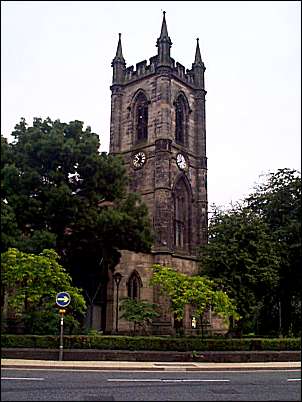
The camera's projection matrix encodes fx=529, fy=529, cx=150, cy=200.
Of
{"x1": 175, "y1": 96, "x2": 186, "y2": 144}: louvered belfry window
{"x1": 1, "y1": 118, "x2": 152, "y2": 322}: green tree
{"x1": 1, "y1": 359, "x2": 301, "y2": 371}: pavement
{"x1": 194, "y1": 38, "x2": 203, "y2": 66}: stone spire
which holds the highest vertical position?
{"x1": 194, "y1": 38, "x2": 203, "y2": 66}: stone spire

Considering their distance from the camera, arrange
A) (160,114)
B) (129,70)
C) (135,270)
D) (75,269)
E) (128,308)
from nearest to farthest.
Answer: (128,308)
(75,269)
(135,270)
(160,114)
(129,70)

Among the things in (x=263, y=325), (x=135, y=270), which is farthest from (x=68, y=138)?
(x=263, y=325)

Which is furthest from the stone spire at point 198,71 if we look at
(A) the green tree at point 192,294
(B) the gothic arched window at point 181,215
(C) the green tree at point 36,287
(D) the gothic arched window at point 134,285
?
(C) the green tree at point 36,287

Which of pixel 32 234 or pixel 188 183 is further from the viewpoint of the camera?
pixel 188 183

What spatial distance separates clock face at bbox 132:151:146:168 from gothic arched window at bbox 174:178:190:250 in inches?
142

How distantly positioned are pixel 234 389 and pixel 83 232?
1841 centimetres

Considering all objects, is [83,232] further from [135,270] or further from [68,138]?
[135,270]

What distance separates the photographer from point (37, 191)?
96.9 ft

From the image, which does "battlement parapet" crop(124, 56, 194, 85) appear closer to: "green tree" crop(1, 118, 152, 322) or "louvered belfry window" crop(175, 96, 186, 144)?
"louvered belfry window" crop(175, 96, 186, 144)

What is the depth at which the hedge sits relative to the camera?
21906mm

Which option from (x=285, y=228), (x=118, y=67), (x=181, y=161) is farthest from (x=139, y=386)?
(x=118, y=67)

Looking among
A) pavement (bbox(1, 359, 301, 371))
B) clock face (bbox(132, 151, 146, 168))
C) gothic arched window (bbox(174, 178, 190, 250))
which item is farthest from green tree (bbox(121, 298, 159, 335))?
clock face (bbox(132, 151, 146, 168))

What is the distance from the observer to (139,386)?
13.3 m

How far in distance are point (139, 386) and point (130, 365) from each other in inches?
250
